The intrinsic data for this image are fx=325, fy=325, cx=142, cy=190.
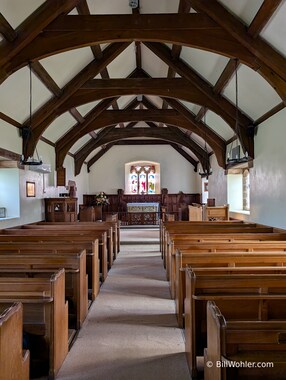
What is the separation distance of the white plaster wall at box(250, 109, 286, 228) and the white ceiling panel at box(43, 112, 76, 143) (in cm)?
471

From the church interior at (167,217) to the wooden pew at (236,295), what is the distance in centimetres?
1

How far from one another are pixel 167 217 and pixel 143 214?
288cm

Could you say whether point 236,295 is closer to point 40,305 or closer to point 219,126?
point 40,305

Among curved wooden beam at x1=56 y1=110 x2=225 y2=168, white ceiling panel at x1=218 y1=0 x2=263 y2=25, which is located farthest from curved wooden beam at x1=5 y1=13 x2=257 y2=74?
curved wooden beam at x1=56 y1=110 x2=225 y2=168

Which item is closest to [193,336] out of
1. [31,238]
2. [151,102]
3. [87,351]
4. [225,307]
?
[225,307]

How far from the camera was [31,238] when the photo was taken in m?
4.79

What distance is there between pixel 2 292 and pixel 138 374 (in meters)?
1.13

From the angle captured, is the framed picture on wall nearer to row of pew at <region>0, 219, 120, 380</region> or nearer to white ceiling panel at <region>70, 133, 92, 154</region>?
row of pew at <region>0, 219, 120, 380</region>

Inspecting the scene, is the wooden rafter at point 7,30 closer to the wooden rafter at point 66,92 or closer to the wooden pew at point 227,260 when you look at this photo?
the wooden rafter at point 66,92

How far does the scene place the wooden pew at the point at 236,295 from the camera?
7.22 feet

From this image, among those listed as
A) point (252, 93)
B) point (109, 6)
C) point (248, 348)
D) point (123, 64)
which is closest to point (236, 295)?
point (248, 348)

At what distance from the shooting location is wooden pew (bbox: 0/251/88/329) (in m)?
3.01

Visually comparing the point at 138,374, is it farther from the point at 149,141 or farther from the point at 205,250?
the point at 149,141

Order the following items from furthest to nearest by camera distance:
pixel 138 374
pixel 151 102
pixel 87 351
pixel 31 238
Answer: pixel 151 102, pixel 31 238, pixel 87 351, pixel 138 374
